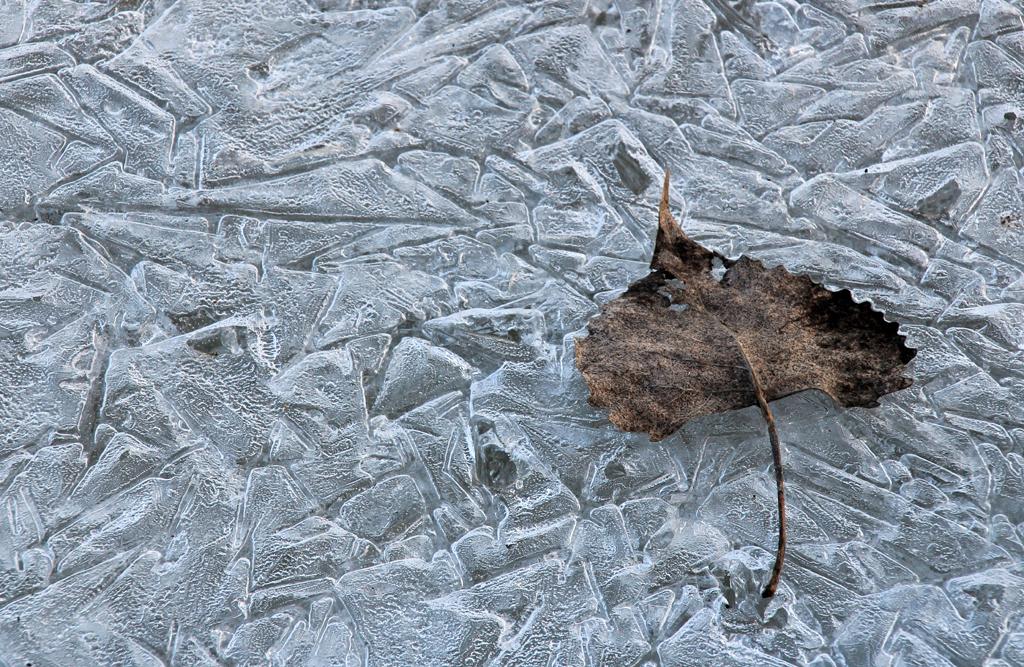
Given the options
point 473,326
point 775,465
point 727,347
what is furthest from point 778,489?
point 473,326

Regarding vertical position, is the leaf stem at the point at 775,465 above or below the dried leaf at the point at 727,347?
below

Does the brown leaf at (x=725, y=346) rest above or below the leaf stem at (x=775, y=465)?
above

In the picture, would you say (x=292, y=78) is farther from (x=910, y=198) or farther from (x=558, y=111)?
(x=910, y=198)

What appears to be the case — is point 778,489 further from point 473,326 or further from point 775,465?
point 473,326

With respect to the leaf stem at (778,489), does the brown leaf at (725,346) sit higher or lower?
higher
